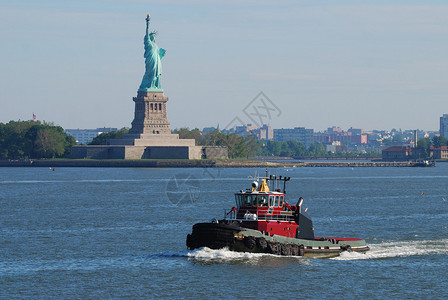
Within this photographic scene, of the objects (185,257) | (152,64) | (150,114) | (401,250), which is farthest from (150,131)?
(185,257)

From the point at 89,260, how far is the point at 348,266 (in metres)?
13.7

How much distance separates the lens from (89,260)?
45500 millimetres

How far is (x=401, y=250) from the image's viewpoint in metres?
50.8

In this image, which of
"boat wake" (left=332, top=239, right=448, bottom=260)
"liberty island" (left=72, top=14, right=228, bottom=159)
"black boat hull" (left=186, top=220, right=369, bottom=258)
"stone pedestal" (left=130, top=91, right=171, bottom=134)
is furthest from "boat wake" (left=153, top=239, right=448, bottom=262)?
"stone pedestal" (left=130, top=91, right=171, bottom=134)

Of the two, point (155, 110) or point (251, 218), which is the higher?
point (155, 110)

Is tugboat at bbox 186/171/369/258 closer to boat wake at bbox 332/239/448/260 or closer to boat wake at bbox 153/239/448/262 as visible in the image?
boat wake at bbox 153/239/448/262

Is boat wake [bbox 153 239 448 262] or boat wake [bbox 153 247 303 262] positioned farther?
boat wake [bbox 153 239 448 262]

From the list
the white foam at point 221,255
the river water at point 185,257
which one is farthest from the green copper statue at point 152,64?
Result: the white foam at point 221,255

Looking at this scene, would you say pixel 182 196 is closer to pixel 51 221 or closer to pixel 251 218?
pixel 51 221

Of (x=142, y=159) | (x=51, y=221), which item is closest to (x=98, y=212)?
(x=51, y=221)

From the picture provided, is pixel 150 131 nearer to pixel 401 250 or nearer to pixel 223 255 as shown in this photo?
pixel 401 250

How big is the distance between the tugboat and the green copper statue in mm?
144896

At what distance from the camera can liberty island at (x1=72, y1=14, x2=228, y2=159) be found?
188000 millimetres

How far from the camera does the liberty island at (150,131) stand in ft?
617
